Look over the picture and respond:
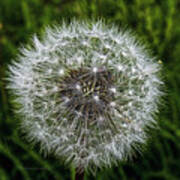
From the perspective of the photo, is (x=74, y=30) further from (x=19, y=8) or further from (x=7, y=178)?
(x=19, y=8)

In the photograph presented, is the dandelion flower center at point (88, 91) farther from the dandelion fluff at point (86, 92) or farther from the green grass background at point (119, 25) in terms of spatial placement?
the green grass background at point (119, 25)

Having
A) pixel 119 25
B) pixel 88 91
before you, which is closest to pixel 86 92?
pixel 88 91

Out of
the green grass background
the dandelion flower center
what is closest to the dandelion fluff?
the dandelion flower center

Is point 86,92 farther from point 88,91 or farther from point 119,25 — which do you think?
point 119,25

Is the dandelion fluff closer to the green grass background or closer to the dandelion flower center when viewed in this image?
the dandelion flower center

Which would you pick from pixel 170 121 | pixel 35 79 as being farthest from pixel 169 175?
pixel 35 79
